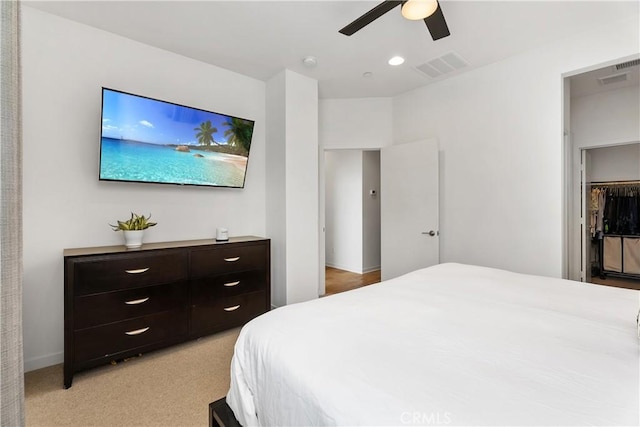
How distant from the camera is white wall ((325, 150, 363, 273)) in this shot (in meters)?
5.57

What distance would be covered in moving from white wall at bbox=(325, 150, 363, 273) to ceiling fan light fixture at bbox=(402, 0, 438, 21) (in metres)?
3.60

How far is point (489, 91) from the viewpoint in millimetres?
3268

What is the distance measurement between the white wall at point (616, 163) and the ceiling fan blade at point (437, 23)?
14.9 feet

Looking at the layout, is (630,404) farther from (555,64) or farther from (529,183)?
(555,64)

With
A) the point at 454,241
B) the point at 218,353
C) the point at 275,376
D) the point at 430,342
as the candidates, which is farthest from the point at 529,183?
the point at 218,353

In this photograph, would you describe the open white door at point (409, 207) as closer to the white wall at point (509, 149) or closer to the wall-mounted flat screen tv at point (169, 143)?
the white wall at point (509, 149)

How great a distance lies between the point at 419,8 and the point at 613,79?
328 cm

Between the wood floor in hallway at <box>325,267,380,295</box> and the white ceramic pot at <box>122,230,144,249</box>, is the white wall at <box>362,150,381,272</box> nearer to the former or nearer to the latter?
the wood floor in hallway at <box>325,267,380,295</box>

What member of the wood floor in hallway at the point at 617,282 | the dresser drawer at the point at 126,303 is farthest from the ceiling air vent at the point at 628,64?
the dresser drawer at the point at 126,303

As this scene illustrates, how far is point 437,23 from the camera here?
6.49ft

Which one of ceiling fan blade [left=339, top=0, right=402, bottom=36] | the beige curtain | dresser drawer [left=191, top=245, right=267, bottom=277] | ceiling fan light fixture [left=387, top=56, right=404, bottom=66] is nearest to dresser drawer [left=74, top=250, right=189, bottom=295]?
dresser drawer [left=191, top=245, right=267, bottom=277]

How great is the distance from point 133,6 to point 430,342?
301 cm

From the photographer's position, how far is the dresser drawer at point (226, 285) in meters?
2.59

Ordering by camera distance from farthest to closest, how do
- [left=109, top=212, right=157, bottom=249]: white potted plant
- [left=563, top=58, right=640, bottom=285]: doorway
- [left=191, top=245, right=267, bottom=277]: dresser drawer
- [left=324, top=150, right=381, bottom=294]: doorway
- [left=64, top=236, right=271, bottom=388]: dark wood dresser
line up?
[left=324, top=150, right=381, bottom=294]: doorway
[left=563, top=58, right=640, bottom=285]: doorway
[left=191, top=245, right=267, bottom=277]: dresser drawer
[left=109, top=212, right=157, bottom=249]: white potted plant
[left=64, top=236, right=271, bottom=388]: dark wood dresser
